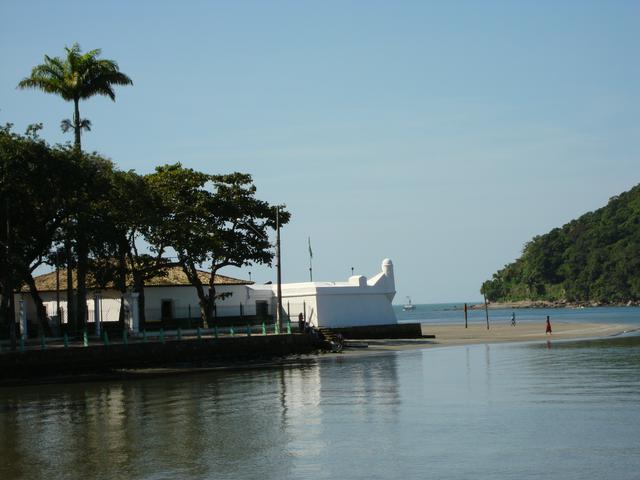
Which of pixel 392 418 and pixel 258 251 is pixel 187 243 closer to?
pixel 258 251

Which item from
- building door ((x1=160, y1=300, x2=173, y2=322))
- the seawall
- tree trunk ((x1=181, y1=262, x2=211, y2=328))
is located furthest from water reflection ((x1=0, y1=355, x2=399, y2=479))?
building door ((x1=160, y1=300, x2=173, y2=322))

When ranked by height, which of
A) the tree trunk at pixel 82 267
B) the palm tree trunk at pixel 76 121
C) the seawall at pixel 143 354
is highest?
the palm tree trunk at pixel 76 121

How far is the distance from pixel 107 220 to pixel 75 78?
1002 centimetres

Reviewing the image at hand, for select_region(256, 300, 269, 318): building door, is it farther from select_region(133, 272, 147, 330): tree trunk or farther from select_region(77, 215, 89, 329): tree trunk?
select_region(77, 215, 89, 329): tree trunk

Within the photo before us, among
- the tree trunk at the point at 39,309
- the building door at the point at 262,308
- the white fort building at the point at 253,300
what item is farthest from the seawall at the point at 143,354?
the building door at the point at 262,308

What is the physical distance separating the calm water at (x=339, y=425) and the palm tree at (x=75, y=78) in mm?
21798

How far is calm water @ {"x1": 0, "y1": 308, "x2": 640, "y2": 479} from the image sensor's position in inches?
776

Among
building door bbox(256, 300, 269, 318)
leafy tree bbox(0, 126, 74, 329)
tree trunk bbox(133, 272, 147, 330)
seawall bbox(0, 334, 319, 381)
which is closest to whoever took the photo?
seawall bbox(0, 334, 319, 381)

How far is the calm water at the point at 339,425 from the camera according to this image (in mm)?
19719

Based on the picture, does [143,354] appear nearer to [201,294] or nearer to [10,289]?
[10,289]

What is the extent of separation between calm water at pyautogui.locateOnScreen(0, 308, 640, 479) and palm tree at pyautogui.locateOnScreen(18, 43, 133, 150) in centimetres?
2180

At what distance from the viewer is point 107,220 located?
2004 inches

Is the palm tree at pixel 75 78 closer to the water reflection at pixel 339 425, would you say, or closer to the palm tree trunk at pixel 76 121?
the palm tree trunk at pixel 76 121

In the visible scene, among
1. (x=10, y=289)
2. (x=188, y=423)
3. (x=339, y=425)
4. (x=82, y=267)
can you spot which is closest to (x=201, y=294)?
(x=82, y=267)
